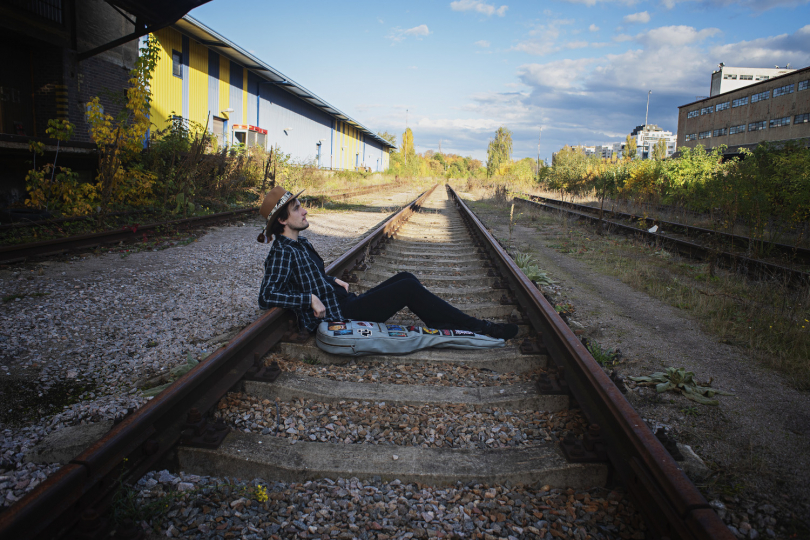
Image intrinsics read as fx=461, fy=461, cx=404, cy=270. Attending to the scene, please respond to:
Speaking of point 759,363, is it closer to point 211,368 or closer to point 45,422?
point 211,368

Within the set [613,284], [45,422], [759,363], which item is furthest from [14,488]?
[613,284]

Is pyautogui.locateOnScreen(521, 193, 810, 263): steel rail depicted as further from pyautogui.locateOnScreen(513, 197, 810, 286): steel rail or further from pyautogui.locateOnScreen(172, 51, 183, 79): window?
pyautogui.locateOnScreen(172, 51, 183, 79): window

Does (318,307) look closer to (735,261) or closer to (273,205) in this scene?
(273,205)

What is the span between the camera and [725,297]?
496cm

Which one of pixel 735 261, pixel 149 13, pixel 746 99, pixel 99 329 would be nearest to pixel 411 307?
pixel 99 329

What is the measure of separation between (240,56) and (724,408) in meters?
23.3

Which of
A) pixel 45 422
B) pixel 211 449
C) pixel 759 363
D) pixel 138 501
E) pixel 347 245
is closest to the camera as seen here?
pixel 138 501

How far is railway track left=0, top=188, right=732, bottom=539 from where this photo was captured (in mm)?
1556

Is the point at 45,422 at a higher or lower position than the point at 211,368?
lower

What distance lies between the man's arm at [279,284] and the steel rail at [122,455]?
0.69ft

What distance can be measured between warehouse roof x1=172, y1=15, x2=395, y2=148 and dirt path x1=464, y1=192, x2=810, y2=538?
58.7ft

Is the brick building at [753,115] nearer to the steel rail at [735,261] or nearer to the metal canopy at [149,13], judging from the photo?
the steel rail at [735,261]

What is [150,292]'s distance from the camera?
Result: 4.54 m

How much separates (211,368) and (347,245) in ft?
17.4
